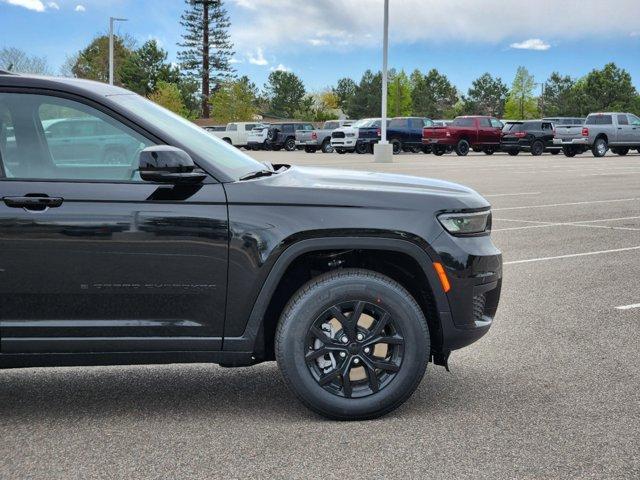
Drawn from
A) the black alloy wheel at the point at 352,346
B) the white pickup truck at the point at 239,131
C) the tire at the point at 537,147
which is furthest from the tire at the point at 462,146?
the black alloy wheel at the point at 352,346

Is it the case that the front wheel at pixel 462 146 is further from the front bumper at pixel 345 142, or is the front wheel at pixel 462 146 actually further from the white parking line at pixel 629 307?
the white parking line at pixel 629 307

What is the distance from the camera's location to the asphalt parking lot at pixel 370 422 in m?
3.70

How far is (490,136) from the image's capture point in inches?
1598

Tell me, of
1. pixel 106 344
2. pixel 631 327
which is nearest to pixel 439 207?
pixel 106 344

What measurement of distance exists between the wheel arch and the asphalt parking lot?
0.42 metres

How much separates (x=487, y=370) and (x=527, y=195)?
44.2 ft

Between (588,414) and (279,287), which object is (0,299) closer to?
(279,287)

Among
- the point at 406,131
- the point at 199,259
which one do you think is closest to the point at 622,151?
the point at 406,131

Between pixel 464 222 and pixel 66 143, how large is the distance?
6.70 feet

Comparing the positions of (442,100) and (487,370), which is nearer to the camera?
(487,370)

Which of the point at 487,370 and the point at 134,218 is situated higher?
the point at 134,218

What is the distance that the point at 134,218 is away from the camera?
4023 mm

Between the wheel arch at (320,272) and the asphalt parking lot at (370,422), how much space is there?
42cm

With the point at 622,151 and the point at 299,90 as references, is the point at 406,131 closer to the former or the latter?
the point at 622,151
